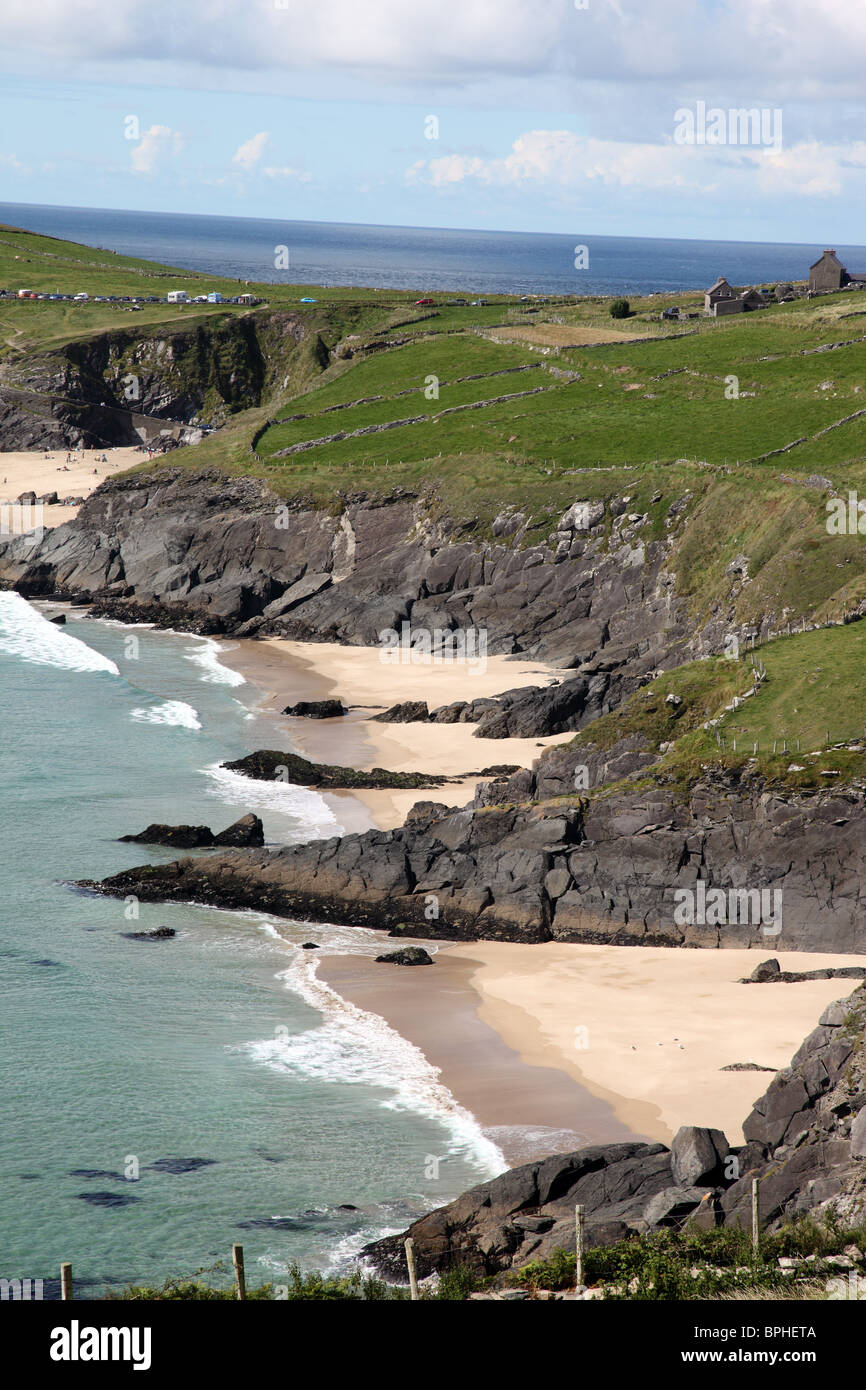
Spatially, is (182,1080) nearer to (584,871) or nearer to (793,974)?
(584,871)

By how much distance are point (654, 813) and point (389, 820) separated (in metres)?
11.8

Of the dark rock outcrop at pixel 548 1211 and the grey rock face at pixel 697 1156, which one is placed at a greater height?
the grey rock face at pixel 697 1156

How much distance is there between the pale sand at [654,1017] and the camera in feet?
105

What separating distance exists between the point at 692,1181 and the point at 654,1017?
11029 millimetres

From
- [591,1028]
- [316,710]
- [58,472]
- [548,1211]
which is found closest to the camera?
[548,1211]

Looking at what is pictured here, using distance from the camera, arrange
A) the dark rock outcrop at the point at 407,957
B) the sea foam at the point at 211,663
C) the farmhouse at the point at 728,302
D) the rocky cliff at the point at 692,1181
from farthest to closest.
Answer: the farmhouse at the point at 728,302 < the sea foam at the point at 211,663 < the dark rock outcrop at the point at 407,957 < the rocky cliff at the point at 692,1181

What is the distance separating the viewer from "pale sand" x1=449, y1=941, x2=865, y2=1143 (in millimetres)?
31891

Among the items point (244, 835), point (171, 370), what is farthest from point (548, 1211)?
point (171, 370)

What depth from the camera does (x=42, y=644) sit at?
82.6 meters

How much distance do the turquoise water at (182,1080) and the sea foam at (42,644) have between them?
2192 cm

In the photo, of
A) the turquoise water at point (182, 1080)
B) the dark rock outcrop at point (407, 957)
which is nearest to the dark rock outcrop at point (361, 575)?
the turquoise water at point (182, 1080)

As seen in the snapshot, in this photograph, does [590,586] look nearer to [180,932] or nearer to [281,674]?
[281,674]

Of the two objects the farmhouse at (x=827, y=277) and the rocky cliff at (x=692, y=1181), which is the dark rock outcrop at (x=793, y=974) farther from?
the farmhouse at (x=827, y=277)
